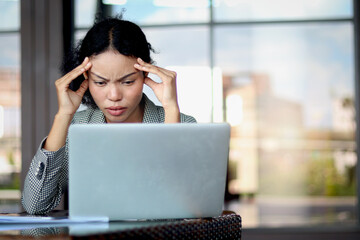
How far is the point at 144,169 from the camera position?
39.8 inches

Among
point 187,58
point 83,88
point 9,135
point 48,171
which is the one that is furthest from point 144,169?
point 9,135

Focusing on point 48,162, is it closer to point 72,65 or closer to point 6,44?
point 72,65

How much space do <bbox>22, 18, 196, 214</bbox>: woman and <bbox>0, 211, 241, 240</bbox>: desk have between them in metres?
0.45

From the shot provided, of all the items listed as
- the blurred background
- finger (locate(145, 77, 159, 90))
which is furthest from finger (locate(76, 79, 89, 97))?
the blurred background

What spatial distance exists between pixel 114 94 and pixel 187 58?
4374 millimetres

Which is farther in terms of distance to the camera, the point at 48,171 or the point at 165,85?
the point at 165,85

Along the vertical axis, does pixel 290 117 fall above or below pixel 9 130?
above

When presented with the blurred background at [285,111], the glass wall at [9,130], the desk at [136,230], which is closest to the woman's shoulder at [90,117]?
the desk at [136,230]

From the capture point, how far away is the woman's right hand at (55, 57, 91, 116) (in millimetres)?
1631

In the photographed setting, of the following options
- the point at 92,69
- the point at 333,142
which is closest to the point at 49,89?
the point at 92,69

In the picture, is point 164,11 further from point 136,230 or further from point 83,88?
point 136,230

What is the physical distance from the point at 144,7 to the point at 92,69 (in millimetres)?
3464

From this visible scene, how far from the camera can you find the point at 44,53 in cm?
371

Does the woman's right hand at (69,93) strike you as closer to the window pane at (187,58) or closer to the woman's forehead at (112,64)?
the woman's forehead at (112,64)
